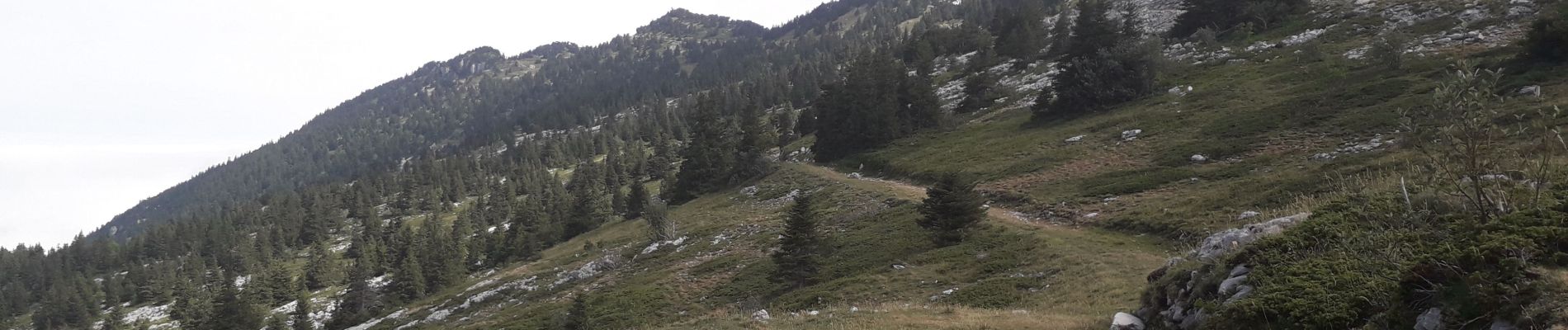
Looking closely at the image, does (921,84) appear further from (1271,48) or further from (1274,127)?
(1274,127)

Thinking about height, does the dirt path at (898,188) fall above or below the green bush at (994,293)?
below

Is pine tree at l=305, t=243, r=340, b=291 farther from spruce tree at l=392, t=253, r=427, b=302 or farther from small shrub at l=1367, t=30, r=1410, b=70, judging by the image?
small shrub at l=1367, t=30, r=1410, b=70

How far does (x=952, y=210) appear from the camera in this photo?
3422cm

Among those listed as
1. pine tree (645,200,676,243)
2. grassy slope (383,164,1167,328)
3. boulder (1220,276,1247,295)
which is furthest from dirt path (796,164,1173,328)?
pine tree (645,200,676,243)

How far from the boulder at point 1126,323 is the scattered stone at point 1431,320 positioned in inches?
203

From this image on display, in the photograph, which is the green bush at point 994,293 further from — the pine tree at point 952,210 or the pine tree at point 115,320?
the pine tree at point 115,320

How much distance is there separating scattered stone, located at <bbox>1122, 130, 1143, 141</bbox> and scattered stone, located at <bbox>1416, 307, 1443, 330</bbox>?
4608cm

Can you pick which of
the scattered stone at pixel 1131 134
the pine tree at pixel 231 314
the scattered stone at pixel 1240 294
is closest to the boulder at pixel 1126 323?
the scattered stone at pixel 1240 294

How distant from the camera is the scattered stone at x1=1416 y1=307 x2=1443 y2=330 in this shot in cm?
697

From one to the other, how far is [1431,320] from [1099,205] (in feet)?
100

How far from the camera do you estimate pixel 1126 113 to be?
192 feet

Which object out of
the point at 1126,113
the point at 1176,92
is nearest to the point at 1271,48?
the point at 1176,92

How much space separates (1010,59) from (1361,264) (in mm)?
103527

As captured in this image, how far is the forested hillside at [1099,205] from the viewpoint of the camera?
332 inches
